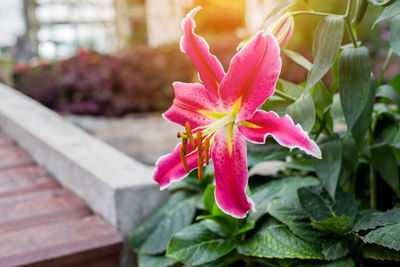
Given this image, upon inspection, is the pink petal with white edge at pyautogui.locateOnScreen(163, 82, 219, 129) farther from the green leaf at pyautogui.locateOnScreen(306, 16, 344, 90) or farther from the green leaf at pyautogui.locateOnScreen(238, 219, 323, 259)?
the green leaf at pyautogui.locateOnScreen(238, 219, 323, 259)

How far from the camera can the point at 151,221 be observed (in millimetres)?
1334

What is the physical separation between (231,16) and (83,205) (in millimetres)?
4865

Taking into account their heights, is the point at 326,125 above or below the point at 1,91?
above

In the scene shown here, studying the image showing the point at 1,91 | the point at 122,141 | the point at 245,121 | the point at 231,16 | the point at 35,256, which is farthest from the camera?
the point at 231,16

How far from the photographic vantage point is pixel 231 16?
20.1 ft

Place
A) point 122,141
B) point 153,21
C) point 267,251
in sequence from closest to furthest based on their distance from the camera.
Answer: point 267,251, point 122,141, point 153,21

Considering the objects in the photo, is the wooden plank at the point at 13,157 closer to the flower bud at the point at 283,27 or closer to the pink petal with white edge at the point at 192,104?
the pink petal with white edge at the point at 192,104

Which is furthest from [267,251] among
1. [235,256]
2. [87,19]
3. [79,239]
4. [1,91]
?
[87,19]

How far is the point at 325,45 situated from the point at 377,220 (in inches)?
12.7

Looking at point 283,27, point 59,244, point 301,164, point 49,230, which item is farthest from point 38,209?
point 283,27

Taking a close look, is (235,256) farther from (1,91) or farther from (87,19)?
(87,19)

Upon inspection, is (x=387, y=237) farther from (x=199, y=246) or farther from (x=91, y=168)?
(x=91, y=168)

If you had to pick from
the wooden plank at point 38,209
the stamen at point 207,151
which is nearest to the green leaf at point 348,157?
the stamen at point 207,151

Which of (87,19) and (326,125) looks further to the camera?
(87,19)
